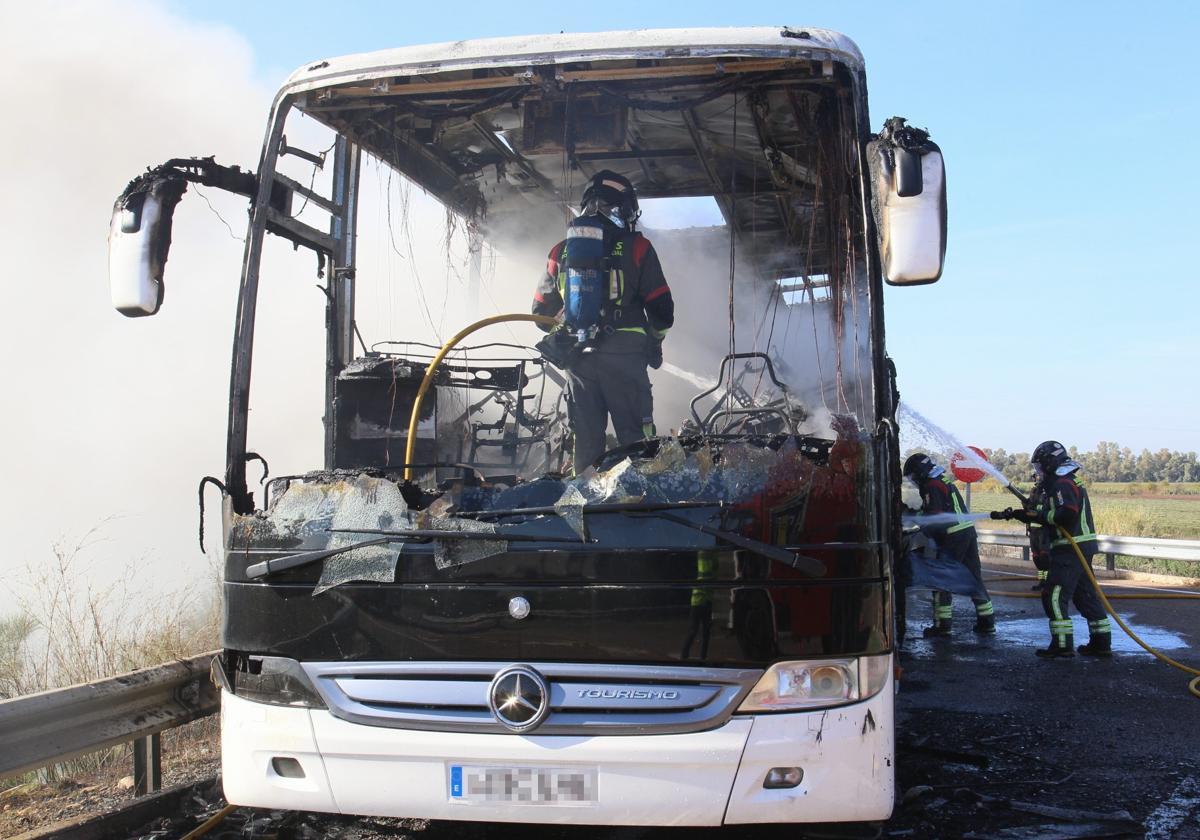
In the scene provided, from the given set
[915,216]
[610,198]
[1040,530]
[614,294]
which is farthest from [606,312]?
[1040,530]

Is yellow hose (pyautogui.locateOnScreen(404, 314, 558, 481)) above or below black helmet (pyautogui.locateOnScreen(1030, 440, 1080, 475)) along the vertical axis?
above

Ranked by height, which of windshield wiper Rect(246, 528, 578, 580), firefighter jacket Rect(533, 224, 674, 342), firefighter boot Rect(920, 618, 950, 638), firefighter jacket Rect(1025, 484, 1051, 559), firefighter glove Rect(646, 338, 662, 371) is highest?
firefighter jacket Rect(533, 224, 674, 342)

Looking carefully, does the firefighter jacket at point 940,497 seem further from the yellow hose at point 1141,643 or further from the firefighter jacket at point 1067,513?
the yellow hose at point 1141,643

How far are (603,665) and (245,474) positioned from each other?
148 centimetres

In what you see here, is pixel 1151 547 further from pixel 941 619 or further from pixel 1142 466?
pixel 1142 466

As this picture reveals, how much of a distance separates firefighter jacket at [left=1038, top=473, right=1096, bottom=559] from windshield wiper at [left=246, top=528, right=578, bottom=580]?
20.3 ft

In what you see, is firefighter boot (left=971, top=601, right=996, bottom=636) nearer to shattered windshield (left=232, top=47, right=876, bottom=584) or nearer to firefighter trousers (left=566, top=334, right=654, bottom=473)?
shattered windshield (left=232, top=47, right=876, bottom=584)

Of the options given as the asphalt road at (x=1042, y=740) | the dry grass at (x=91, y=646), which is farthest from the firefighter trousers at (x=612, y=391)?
the dry grass at (x=91, y=646)

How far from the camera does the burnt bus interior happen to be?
289cm

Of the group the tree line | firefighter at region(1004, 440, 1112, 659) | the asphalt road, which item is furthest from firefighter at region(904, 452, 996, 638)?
the tree line

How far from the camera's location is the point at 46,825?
12.4 ft

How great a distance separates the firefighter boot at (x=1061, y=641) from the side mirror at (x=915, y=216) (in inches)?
227

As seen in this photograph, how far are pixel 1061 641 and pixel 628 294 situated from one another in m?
5.73

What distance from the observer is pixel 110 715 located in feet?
12.7
